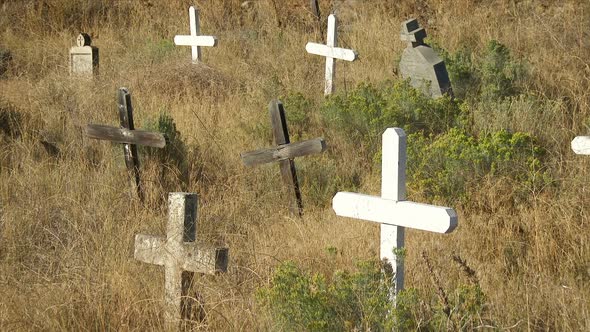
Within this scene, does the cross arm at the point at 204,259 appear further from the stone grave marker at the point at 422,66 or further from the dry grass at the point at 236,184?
the stone grave marker at the point at 422,66

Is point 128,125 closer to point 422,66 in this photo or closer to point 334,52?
point 422,66

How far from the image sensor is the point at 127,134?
22.3 ft

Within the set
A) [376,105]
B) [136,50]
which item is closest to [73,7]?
[136,50]

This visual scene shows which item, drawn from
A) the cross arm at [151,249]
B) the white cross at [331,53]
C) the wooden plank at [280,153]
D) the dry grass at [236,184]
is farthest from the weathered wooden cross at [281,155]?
the white cross at [331,53]

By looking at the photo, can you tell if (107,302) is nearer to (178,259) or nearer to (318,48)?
(178,259)

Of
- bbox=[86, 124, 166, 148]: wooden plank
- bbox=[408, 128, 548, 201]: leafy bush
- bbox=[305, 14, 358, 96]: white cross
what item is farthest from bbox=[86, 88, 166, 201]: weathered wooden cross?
bbox=[305, 14, 358, 96]: white cross

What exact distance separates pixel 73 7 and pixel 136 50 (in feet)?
9.25

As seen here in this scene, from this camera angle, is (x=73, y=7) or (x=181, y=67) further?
(x=73, y=7)

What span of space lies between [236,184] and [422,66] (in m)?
2.98

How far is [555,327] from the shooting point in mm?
3971

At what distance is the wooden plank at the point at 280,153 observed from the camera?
6301 mm

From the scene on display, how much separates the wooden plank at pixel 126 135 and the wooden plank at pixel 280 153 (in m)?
0.65

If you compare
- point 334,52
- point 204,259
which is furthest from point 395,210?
point 334,52

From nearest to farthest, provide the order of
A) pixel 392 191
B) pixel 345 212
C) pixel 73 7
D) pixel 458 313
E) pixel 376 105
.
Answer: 1. pixel 458 313
2. pixel 392 191
3. pixel 345 212
4. pixel 376 105
5. pixel 73 7
